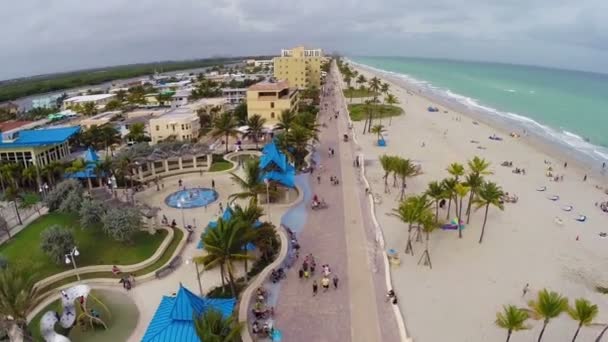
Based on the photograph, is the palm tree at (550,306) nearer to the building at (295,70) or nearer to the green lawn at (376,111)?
the green lawn at (376,111)

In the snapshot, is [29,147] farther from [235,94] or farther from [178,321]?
[235,94]

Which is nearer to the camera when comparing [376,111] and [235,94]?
[376,111]

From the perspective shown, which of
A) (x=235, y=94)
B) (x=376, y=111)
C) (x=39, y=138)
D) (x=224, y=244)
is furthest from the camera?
(x=235, y=94)

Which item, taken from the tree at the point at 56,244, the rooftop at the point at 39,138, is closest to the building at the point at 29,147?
the rooftop at the point at 39,138

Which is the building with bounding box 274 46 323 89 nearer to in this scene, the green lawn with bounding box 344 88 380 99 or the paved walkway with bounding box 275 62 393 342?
the green lawn with bounding box 344 88 380 99

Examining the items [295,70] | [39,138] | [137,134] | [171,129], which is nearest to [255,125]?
[171,129]

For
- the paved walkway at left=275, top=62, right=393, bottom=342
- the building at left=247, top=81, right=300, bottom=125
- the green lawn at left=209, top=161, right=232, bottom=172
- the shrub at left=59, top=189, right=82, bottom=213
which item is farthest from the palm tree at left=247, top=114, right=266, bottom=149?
the shrub at left=59, top=189, right=82, bottom=213
